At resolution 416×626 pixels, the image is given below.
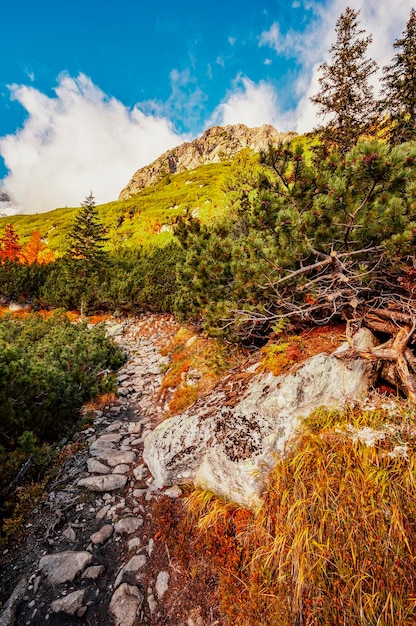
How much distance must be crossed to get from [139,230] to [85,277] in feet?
52.5

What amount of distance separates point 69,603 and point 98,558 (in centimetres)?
49

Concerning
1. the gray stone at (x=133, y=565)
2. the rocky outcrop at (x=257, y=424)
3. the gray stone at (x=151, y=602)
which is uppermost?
the rocky outcrop at (x=257, y=424)

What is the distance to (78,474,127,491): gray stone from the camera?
4.07 metres

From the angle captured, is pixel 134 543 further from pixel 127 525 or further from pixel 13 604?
pixel 13 604

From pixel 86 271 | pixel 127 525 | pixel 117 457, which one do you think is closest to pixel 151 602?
pixel 127 525

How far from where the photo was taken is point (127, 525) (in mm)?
3535

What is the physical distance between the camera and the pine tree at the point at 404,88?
42.0 ft

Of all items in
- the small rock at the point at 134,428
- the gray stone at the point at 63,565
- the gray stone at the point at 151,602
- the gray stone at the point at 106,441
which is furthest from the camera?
the small rock at the point at 134,428

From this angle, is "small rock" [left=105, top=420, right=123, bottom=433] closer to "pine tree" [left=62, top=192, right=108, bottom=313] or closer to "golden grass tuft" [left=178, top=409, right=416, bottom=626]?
"golden grass tuft" [left=178, top=409, right=416, bottom=626]

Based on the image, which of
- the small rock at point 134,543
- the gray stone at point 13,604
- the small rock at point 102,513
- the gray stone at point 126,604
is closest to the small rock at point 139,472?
the small rock at point 102,513

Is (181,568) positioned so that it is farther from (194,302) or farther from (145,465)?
(194,302)

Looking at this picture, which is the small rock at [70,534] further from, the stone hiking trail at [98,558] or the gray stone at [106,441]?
the gray stone at [106,441]

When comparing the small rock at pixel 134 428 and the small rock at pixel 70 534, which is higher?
the small rock at pixel 134 428

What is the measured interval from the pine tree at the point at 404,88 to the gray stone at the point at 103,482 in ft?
53.6
